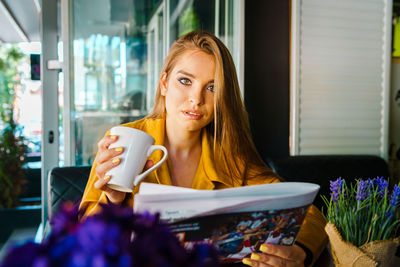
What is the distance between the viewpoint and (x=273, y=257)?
0.63 metres

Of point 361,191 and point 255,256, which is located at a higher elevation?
point 361,191

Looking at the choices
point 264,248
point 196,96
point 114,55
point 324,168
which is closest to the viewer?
point 264,248

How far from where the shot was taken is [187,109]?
3.65 ft

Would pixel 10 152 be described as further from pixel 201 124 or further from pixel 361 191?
pixel 361 191

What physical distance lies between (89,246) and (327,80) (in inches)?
97.8

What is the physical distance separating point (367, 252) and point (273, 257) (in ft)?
0.60

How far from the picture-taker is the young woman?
43.8 inches

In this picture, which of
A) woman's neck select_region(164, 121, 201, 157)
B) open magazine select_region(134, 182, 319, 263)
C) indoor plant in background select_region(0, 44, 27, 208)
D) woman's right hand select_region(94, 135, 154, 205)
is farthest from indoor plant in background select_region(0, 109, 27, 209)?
open magazine select_region(134, 182, 319, 263)

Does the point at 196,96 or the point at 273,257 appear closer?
the point at 273,257

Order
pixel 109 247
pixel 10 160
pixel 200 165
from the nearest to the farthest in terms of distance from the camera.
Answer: pixel 109 247
pixel 200 165
pixel 10 160

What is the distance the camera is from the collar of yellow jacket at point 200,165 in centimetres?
112

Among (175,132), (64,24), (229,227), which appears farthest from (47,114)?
(229,227)

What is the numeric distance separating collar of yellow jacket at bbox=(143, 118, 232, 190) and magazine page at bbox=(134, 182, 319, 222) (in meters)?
0.60

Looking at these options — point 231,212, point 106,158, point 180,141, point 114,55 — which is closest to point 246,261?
point 231,212
